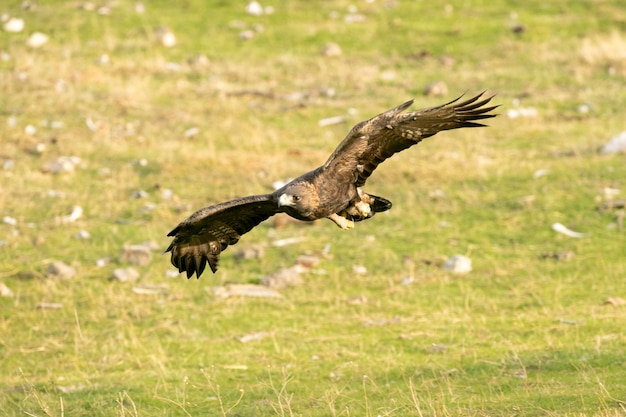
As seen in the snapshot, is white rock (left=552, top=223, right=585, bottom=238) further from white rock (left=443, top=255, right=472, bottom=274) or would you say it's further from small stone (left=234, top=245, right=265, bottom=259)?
small stone (left=234, top=245, right=265, bottom=259)

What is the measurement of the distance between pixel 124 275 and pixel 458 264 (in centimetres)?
379

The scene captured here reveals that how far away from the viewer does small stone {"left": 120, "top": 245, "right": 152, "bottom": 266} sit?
45.5 ft

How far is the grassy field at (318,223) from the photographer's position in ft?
33.1

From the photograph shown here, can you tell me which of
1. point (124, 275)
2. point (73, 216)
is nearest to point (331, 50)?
point (73, 216)

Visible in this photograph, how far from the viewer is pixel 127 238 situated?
1473cm

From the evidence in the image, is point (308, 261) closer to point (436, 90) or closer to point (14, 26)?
point (436, 90)

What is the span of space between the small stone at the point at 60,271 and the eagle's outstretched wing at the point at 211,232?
→ 3.48 meters

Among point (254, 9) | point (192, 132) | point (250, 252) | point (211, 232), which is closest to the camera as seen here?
point (211, 232)

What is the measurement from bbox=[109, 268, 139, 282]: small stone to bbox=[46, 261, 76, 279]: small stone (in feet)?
1.59

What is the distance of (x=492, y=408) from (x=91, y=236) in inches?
301

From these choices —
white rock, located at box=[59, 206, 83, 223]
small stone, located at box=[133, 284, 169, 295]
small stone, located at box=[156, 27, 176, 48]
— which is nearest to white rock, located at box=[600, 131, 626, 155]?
small stone, located at box=[133, 284, 169, 295]

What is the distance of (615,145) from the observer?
17.1 meters

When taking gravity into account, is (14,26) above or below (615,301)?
below

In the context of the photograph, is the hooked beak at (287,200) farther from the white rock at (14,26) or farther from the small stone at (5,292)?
the white rock at (14,26)
